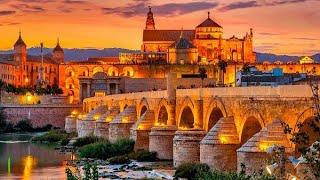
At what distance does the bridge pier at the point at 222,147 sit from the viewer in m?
30.5

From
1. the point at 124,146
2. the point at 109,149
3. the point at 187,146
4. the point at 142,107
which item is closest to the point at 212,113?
the point at 187,146

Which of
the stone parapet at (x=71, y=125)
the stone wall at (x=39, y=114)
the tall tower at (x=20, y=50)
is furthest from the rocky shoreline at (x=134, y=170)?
the tall tower at (x=20, y=50)

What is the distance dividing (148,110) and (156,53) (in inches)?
2628

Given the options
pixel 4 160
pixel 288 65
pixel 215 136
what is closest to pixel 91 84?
pixel 288 65

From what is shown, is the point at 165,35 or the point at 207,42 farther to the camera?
the point at 165,35

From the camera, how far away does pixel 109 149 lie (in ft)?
146

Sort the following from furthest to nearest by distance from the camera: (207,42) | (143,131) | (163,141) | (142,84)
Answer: (207,42), (142,84), (143,131), (163,141)

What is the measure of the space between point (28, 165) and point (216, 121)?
10915mm

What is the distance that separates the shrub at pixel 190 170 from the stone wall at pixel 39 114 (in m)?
56.8

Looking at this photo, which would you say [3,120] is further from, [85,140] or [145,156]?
[145,156]

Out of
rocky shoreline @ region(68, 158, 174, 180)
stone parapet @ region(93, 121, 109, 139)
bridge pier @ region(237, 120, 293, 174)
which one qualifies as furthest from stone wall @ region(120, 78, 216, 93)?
bridge pier @ region(237, 120, 293, 174)

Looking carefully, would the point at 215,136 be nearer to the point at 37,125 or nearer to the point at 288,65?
the point at 37,125

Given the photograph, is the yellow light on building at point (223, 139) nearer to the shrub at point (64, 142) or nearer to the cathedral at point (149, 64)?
the shrub at point (64, 142)

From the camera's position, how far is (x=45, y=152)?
5103 cm
